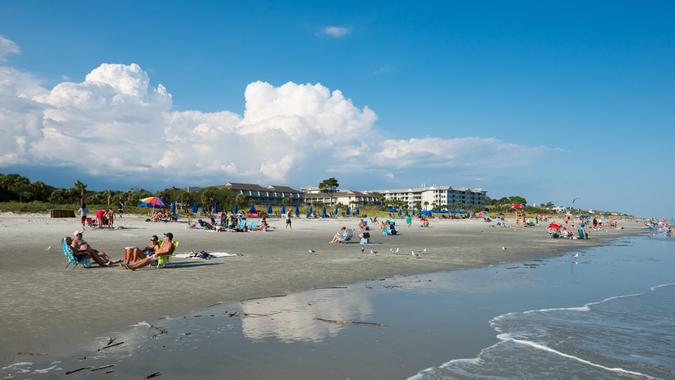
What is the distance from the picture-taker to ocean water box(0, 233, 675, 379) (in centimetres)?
595

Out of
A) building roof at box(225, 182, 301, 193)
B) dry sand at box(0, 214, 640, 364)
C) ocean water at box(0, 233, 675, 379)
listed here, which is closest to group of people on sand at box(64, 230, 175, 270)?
dry sand at box(0, 214, 640, 364)

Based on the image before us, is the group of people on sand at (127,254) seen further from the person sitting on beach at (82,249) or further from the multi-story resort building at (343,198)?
the multi-story resort building at (343,198)

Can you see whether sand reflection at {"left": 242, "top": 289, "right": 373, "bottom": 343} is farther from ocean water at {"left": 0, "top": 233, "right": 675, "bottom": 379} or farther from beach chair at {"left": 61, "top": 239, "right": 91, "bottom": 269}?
beach chair at {"left": 61, "top": 239, "right": 91, "bottom": 269}

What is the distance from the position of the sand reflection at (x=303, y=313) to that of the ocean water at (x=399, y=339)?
25 millimetres

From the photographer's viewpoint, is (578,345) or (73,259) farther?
(73,259)

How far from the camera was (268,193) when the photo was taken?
145500mm

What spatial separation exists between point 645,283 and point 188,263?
15229 mm

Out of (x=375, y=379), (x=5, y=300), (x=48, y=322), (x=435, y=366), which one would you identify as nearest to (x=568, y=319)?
(x=435, y=366)

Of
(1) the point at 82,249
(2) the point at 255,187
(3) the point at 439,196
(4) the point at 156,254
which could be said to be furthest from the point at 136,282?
(3) the point at 439,196

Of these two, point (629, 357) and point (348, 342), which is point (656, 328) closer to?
point (629, 357)

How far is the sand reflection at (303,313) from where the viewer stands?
7.61 meters

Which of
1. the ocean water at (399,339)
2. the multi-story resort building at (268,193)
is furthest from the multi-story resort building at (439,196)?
the ocean water at (399,339)

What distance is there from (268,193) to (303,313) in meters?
138

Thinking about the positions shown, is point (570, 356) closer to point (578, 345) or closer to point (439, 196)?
point (578, 345)
